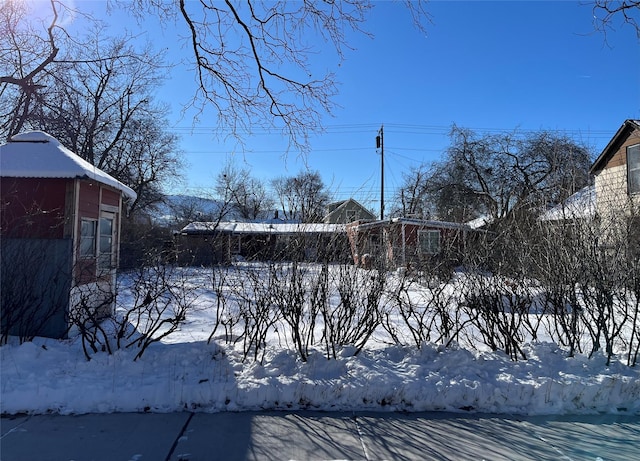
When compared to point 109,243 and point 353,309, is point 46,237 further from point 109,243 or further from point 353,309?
point 353,309

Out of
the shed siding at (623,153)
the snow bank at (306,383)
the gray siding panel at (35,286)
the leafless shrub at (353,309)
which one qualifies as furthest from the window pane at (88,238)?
the shed siding at (623,153)

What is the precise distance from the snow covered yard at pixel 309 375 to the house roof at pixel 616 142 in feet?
40.4

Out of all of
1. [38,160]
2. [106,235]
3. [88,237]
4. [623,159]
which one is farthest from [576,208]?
[623,159]

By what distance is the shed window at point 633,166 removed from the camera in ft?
45.3

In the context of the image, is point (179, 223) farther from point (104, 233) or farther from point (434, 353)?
point (434, 353)

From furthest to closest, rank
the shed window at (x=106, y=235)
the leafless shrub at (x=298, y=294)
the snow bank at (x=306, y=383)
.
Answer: the shed window at (x=106, y=235), the leafless shrub at (x=298, y=294), the snow bank at (x=306, y=383)

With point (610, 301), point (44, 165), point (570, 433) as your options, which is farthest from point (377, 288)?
point (44, 165)

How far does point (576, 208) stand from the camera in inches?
214

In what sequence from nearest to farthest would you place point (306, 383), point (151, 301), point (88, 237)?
point (306, 383)
point (151, 301)
point (88, 237)

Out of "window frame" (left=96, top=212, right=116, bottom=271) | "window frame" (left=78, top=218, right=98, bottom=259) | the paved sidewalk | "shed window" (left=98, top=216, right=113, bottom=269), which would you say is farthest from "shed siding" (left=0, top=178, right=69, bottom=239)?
the paved sidewalk

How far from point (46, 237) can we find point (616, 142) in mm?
17473

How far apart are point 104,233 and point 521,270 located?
716 centimetres

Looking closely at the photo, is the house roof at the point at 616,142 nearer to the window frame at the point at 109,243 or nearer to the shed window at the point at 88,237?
the window frame at the point at 109,243

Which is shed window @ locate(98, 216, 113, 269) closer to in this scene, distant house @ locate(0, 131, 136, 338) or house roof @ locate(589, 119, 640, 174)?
distant house @ locate(0, 131, 136, 338)
